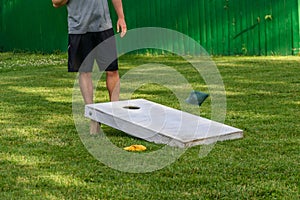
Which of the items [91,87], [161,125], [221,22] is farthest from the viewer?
[221,22]

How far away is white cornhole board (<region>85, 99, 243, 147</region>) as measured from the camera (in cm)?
467

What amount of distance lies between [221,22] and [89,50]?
23.5ft

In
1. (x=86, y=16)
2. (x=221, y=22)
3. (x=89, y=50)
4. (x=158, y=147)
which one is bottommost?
(x=158, y=147)

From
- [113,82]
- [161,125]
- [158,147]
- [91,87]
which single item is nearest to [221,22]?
[113,82]

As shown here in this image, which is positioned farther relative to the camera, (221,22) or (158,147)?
(221,22)

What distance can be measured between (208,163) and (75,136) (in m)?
1.34

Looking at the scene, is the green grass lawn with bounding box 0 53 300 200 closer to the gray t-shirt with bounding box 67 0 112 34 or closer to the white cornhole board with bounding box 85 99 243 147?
the white cornhole board with bounding box 85 99 243 147

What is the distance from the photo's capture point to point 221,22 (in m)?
12.2

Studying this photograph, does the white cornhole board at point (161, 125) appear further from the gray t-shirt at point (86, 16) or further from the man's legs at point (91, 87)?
the gray t-shirt at point (86, 16)

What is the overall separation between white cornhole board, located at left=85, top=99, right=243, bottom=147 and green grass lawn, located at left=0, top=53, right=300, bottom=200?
8 cm

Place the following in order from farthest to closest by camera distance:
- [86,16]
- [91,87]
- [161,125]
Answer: [91,87] → [86,16] → [161,125]

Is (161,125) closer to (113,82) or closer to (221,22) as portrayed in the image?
(113,82)

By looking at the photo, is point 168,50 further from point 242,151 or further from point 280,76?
point 242,151

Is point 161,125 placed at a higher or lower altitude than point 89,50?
lower
